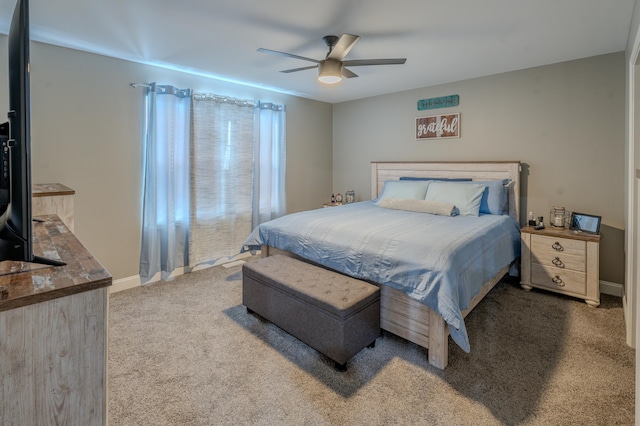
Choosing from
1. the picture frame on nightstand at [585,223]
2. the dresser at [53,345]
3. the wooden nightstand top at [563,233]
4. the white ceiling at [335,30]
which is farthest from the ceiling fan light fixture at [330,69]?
the picture frame on nightstand at [585,223]

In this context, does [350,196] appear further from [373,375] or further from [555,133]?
[373,375]

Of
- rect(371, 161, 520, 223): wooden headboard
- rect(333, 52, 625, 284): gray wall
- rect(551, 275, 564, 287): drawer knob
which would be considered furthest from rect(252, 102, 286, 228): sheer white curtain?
rect(551, 275, 564, 287): drawer knob

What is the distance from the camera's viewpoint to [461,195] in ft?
11.1

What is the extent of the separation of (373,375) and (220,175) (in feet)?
9.41

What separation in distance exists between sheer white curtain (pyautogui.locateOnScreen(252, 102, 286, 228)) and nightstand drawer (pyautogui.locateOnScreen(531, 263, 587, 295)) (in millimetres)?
3070

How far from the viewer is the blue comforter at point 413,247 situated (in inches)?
76.7

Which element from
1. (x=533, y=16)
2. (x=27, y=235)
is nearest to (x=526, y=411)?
(x=27, y=235)

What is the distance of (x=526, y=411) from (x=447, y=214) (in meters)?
1.89

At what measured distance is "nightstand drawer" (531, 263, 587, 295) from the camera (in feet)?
9.39

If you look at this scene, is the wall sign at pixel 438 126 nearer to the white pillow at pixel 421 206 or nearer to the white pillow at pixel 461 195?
the white pillow at pixel 461 195

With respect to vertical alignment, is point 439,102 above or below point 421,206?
above

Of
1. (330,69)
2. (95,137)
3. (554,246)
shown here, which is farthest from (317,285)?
(95,137)

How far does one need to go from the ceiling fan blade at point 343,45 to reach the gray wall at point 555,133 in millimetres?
2098

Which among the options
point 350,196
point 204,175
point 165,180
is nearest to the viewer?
point 165,180
